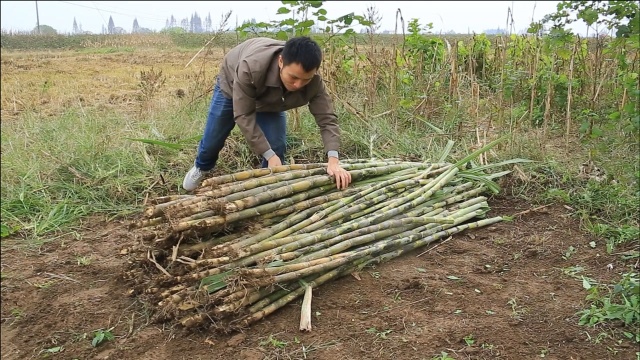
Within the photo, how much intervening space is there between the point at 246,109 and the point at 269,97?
25 centimetres

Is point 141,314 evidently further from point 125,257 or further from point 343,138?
point 343,138

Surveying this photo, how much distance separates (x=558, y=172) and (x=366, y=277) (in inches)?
80.9

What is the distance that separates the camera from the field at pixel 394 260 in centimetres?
230

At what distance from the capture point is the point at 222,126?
12.0ft

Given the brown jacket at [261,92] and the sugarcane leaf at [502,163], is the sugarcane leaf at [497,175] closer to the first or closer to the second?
the sugarcane leaf at [502,163]

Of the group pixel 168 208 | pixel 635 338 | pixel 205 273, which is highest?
pixel 168 208

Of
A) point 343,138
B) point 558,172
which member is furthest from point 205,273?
point 558,172

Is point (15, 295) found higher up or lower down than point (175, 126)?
lower down

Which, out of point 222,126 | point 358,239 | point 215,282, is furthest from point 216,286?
point 222,126

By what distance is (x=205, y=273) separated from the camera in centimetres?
229

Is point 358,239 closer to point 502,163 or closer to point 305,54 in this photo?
point 305,54

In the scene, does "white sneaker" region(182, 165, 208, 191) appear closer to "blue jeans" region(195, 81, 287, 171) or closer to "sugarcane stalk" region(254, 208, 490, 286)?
"blue jeans" region(195, 81, 287, 171)

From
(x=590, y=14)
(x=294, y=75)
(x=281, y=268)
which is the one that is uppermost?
(x=590, y=14)

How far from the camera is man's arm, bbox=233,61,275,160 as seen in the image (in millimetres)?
3133
